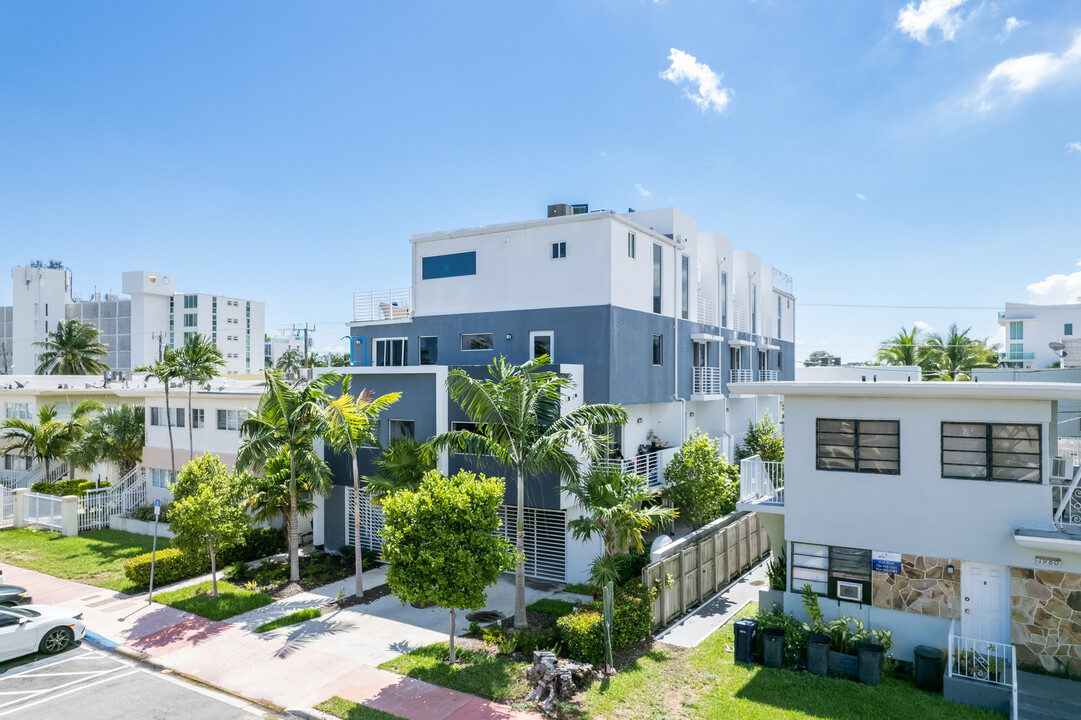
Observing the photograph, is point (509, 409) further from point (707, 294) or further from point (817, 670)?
point (707, 294)

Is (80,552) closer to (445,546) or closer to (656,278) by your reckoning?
(445,546)

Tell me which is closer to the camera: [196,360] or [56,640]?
[56,640]

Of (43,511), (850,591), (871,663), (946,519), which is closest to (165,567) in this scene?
(43,511)

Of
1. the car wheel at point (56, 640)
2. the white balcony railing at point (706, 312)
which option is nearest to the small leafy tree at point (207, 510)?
the car wheel at point (56, 640)

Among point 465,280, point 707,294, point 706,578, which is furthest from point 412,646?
point 707,294

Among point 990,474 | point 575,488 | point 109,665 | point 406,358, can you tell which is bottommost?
point 109,665

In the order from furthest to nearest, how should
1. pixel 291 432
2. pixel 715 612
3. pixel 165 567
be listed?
pixel 165 567 → pixel 291 432 → pixel 715 612

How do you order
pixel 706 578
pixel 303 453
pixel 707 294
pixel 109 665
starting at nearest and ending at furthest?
pixel 109 665
pixel 706 578
pixel 303 453
pixel 707 294
